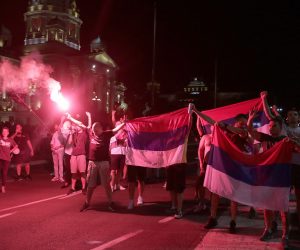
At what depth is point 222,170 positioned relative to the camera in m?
7.20

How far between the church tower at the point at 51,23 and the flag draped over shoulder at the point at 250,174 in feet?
268

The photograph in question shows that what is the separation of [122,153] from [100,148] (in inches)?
81.1

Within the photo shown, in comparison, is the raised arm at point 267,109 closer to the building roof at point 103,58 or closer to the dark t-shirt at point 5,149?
the dark t-shirt at point 5,149

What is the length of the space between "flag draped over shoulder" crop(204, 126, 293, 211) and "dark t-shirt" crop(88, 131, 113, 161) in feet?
8.93

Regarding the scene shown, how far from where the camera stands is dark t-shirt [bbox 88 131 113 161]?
9.14 meters

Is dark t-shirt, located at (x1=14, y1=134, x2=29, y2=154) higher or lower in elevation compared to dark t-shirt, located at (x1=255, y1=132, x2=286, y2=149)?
lower

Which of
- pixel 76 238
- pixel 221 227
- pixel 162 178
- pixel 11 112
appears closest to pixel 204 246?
pixel 221 227

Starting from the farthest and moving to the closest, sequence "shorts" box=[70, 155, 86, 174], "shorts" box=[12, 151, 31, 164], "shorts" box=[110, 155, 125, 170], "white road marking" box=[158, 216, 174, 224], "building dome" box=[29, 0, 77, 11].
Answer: "building dome" box=[29, 0, 77, 11]
"shorts" box=[12, 151, 31, 164]
"shorts" box=[70, 155, 86, 174]
"shorts" box=[110, 155, 125, 170]
"white road marking" box=[158, 216, 174, 224]

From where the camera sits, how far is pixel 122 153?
36.6 ft

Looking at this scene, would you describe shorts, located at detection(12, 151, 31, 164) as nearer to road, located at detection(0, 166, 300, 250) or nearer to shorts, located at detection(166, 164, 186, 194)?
road, located at detection(0, 166, 300, 250)

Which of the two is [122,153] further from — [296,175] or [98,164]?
[296,175]

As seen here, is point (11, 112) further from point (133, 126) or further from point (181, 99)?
point (133, 126)

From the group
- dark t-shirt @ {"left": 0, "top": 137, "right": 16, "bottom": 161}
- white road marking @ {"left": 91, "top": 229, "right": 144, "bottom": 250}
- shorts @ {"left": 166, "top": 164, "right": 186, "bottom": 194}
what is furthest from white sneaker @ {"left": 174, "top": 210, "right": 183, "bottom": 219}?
dark t-shirt @ {"left": 0, "top": 137, "right": 16, "bottom": 161}

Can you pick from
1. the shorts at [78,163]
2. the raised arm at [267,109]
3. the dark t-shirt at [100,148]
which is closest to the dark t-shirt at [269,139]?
the raised arm at [267,109]
